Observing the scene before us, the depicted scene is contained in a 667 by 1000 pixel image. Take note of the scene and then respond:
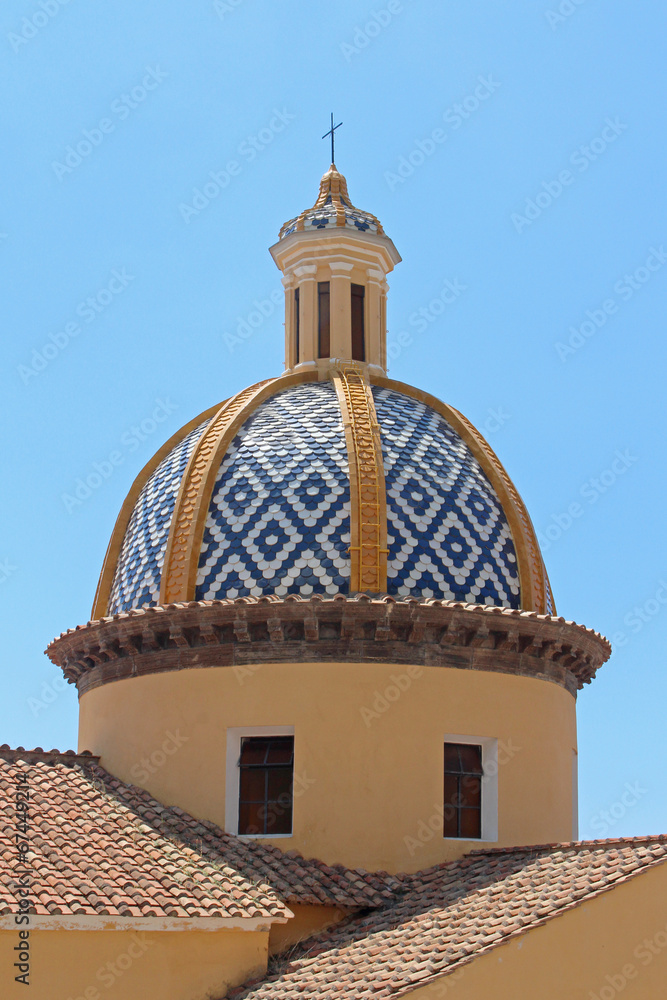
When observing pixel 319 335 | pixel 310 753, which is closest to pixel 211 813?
pixel 310 753

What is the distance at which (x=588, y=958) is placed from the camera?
10.9m

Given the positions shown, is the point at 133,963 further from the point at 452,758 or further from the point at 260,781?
the point at 452,758

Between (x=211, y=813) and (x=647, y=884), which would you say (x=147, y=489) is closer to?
(x=211, y=813)

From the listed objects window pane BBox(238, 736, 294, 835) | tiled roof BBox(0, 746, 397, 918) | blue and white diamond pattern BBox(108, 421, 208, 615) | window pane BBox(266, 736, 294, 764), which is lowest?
tiled roof BBox(0, 746, 397, 918)

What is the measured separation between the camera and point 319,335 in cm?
1858

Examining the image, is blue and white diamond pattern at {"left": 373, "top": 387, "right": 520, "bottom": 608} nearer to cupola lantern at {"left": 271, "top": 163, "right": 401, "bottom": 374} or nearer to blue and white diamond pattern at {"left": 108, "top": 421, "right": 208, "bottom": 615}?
cupola lantern at {"left": 271, "top": 163, "right": 401, "bottom": 374}

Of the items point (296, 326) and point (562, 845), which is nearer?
point (562, 845)

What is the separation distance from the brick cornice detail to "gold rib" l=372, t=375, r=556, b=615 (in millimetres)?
809

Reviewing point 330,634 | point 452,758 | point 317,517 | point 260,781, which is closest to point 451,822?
point 452,758

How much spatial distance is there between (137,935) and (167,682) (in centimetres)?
359

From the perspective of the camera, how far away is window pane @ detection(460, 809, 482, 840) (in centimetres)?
1440

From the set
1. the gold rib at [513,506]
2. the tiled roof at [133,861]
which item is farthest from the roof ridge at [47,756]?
the gold rib at [513,506]

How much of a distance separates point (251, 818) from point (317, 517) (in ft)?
11.2

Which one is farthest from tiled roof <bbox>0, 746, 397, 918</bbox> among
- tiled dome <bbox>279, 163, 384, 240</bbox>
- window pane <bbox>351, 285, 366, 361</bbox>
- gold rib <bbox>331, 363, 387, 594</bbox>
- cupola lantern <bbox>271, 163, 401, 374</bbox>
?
tiled dome <bbox>279, 163, 384, 240</bbox>
